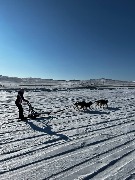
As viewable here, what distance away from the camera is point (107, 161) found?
755 cm

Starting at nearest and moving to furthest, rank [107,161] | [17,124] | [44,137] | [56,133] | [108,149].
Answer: [107,161] → [108,149] → [44,137] → [56,133] → [17,124]

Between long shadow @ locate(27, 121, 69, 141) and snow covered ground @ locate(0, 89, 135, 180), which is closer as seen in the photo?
snow covered ground @ locate(0, 89, 135, 180)

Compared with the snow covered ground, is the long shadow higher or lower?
higher

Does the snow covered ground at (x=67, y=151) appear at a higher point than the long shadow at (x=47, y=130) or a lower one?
lower

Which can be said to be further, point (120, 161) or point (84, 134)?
point (84, 134)

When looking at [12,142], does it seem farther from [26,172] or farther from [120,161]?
[120,161]

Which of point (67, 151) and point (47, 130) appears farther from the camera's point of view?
point (47, 130)

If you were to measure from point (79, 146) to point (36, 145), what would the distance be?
1384 mm

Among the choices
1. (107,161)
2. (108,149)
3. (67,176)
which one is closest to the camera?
(67,176)

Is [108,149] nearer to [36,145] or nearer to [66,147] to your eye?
[66,147]

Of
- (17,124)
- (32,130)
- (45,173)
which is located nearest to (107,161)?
(45,173)

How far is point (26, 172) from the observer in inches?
261

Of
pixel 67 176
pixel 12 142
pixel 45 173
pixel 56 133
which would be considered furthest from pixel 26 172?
pixel 56 133

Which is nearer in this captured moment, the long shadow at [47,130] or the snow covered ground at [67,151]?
the snow covered ground at [67,151]
